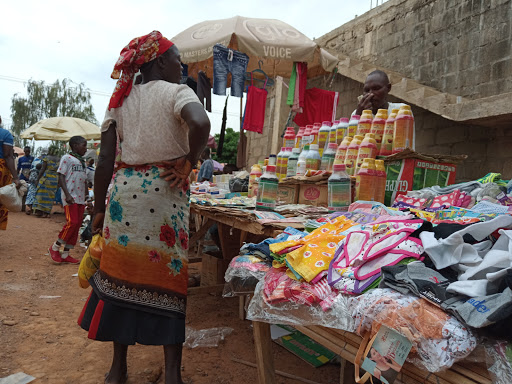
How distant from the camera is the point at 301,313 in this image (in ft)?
4.31

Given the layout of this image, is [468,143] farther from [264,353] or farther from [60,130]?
[60,130]

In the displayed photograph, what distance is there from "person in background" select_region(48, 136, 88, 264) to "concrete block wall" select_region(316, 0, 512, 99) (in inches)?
235

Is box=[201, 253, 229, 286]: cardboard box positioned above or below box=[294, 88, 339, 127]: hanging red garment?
below

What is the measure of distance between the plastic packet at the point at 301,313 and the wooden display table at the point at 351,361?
0.06 metres

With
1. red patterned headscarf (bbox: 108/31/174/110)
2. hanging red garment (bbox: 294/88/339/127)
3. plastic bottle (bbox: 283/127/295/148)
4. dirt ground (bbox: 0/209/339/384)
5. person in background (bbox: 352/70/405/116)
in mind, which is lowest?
dirt ground (bbox: 0/209/339/384)

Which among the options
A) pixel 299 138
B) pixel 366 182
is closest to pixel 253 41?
pixel 299 138

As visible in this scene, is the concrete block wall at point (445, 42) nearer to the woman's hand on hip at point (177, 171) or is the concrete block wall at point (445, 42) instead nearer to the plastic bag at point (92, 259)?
the woman's hand on hip at point (177, 171)

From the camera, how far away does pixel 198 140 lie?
1.92 meters

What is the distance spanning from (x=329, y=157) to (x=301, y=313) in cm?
182

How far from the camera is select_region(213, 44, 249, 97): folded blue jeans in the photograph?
5.40 m

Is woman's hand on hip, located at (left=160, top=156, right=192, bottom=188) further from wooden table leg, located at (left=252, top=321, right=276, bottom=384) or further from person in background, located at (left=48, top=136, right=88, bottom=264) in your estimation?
person in background, located at (left=48, top=136, right=88, bottom=264)

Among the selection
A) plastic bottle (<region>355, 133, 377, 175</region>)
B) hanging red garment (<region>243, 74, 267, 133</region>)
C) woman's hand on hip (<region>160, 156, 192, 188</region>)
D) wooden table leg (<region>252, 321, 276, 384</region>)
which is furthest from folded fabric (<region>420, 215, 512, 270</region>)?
hanging red garment (<region>243, 74, 267, 133</region>)

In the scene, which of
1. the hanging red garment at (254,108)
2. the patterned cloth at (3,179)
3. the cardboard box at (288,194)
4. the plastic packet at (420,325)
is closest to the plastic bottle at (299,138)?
the cardboard box at (288,194)

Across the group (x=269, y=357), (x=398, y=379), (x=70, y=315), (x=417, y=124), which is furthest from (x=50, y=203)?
(x=398, y=379)
